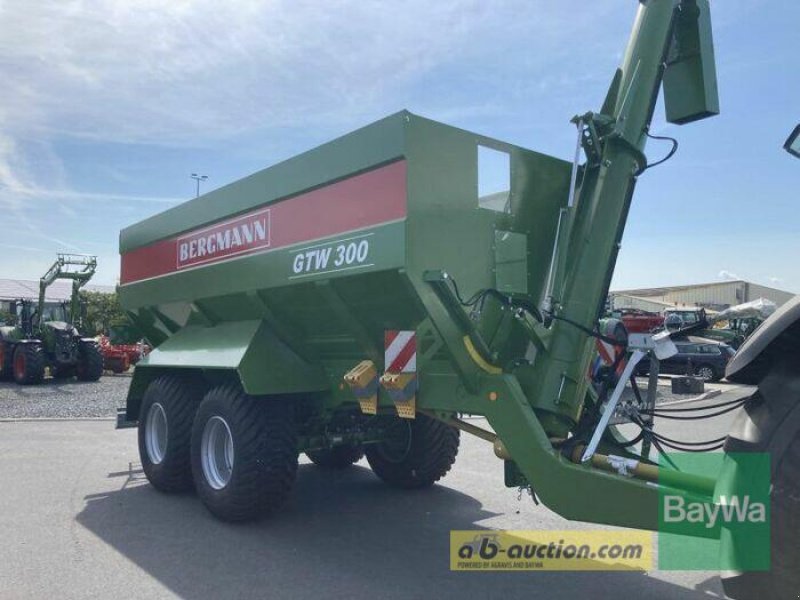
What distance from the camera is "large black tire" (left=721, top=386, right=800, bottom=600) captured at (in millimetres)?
2646

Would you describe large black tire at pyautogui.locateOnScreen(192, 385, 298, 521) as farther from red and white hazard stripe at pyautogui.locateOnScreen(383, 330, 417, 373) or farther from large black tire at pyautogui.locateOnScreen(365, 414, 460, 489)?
red and white hazard stripe at pyautogui.locateOnScreen(383, 330, 417, 373)

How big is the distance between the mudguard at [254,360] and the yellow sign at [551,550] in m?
1.73

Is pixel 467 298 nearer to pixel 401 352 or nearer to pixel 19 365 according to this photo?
pixel 401 352

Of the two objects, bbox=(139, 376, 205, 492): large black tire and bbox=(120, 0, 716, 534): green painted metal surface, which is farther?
bbox=(139, 376, 205, 492): large black tire

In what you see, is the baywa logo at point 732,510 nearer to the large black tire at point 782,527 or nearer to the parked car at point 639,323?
the large black tire at point 782,527

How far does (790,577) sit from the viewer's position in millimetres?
2660

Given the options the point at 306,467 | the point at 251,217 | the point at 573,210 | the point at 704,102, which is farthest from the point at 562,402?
the point at 306,467

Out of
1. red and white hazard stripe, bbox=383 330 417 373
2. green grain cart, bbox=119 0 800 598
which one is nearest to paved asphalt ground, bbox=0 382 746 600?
green grain cart, bbox=119 0 800 598

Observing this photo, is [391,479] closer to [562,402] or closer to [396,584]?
[396,584]

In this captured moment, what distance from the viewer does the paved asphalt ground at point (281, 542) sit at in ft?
14.0

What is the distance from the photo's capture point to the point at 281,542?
5.23m

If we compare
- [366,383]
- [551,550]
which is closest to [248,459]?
[366,383]

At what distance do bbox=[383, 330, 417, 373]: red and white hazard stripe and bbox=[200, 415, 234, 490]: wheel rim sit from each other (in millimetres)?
2015

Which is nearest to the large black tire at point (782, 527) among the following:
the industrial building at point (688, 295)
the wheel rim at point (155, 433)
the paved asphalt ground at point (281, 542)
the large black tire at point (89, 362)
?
the paved asphalt ground at point (281, 542)
